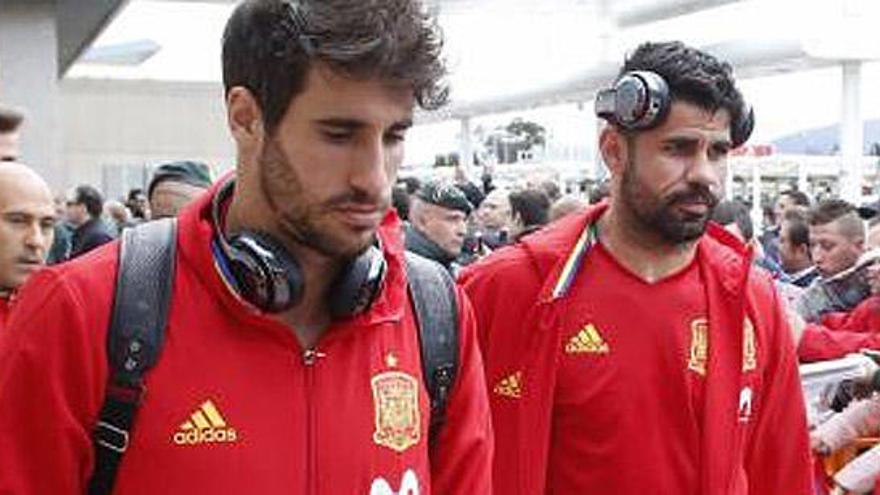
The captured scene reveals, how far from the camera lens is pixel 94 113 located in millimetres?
30312

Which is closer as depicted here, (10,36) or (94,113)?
(10,36)

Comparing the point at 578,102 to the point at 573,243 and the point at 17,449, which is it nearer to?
the point at 573,243

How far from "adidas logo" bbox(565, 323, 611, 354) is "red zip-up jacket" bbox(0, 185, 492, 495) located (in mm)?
1138

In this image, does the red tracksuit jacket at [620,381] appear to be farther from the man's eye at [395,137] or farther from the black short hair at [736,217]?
the black short hair at [736,217]

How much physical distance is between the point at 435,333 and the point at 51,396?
0.66 metres

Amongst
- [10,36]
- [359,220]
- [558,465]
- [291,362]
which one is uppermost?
[10,36]

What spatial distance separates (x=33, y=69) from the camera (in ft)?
42.3

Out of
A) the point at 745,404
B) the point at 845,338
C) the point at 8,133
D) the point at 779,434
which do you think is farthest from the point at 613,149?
the point at 8,133

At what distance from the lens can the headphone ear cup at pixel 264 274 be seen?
2043mm

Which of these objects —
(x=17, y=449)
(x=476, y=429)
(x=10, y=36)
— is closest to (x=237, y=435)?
(x=17, y=449)

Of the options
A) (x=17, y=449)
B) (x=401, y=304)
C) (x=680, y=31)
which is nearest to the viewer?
(x=17, y=449)

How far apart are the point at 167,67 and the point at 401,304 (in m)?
28.4

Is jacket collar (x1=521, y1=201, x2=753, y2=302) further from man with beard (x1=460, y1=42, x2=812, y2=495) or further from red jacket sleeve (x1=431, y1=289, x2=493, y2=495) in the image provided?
red jacket sleeve (x1=431, y1=289, x2=493, y2=495)

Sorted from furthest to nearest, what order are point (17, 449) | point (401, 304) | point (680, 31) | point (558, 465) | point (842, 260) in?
point (680, 31), point (842, 260), point (558, 465), point (401, 304), point (17, 449)
